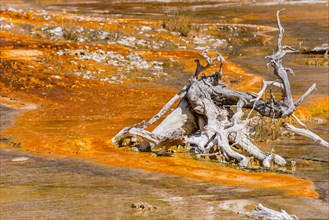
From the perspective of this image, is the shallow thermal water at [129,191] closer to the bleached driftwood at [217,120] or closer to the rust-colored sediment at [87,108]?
the rust-colored sediment at [87,108]

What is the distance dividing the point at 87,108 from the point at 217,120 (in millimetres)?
5668

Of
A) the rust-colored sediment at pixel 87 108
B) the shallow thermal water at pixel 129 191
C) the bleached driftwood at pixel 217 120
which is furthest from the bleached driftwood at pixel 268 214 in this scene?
the bleached driftwood at pixel 217 120

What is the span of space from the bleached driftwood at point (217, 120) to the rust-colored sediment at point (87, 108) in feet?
1.10

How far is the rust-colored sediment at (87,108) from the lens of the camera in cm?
1102

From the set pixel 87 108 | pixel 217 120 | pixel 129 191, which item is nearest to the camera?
pixel 129 191

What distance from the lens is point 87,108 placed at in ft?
56.8

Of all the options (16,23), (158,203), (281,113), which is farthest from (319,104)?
(16,23)

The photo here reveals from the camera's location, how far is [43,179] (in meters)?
10.3

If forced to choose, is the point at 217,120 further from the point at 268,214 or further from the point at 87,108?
the point at 87,108

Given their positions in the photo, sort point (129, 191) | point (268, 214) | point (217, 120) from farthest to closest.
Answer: point (217, 120)
point (129, 191)
point (268, 214)

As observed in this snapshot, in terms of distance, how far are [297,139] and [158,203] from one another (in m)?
6.10

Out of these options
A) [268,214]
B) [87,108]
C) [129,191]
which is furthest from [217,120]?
[87,108]

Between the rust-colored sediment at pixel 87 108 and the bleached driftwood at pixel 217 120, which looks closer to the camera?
the rust-colored sediment at pixel 87 108

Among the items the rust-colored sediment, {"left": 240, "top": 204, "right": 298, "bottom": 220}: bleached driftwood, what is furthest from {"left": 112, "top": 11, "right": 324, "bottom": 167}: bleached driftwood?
{"left": 240, "top": 204, "right": 298, "bottom": 220}: bleached driftwood
